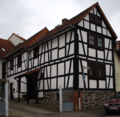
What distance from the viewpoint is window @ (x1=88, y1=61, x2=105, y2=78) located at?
15.0m

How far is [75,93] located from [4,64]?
1466 cm

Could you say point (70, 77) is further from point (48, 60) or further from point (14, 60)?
point (14, 60)

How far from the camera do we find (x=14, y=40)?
Result: 96.1 ft

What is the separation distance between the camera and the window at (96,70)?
14958 millimetres

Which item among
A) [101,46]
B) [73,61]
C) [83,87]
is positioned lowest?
[83,87]

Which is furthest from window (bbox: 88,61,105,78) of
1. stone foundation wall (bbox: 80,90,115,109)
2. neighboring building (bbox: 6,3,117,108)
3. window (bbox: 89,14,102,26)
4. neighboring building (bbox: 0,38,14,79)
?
neighboring building (bbox: 0,38,14,79)

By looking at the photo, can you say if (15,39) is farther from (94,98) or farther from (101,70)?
(94,98)

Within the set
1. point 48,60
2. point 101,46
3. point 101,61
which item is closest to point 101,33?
point 101,46

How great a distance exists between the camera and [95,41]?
15.7m

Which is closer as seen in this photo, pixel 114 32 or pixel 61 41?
pixel 61 41

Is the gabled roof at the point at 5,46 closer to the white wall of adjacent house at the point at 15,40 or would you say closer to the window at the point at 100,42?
the white wall of adjacent house at the point at 15,40

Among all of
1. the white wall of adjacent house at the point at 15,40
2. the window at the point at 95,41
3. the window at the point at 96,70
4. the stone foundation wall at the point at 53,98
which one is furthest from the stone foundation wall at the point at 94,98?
the white wall of adjacent house at the point at 15,40

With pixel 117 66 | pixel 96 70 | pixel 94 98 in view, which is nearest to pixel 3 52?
pixel 96 70

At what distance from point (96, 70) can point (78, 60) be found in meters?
2.19
